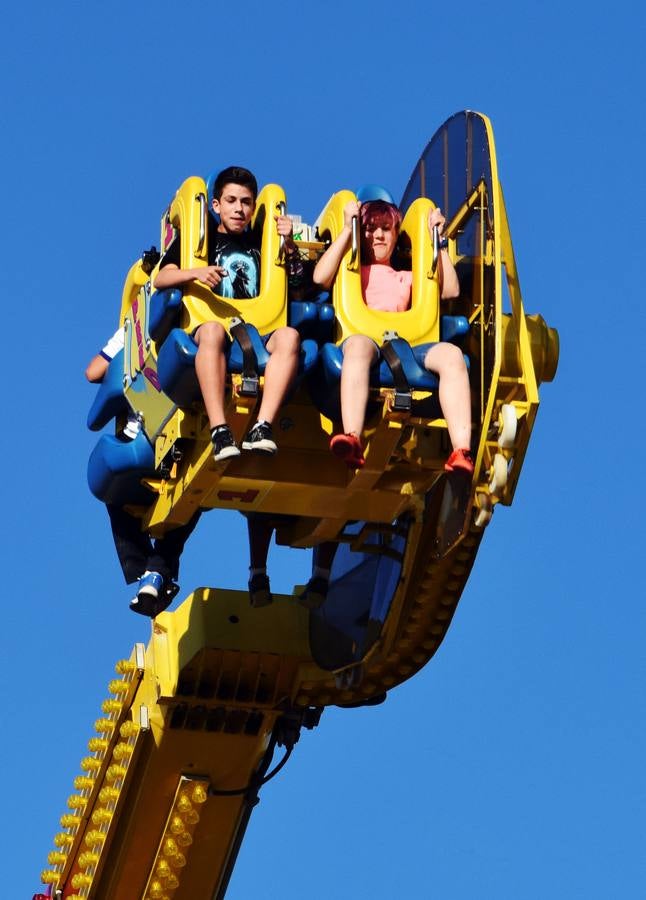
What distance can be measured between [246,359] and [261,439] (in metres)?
0.57

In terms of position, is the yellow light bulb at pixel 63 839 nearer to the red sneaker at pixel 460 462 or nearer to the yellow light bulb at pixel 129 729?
the yellow light bulb at pixel 129 729

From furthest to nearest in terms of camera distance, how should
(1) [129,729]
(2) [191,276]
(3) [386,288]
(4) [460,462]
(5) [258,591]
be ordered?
1. (1) [129,729]
2. (5) [258,591]
3. (3) [386,288]
4. (2) [191,276]
5. (4) [460,462]

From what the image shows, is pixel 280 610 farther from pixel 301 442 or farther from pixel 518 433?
pixel 518 433

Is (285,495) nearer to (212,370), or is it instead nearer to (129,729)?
(212,370)

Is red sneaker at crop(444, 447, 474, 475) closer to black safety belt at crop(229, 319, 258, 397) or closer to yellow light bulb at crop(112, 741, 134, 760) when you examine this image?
black safety belt at crop(229, 319, 258, 397)

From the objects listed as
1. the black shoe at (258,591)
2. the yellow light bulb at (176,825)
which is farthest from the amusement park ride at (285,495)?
the black shoe at (258,591)

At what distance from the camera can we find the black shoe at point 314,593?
20562mm

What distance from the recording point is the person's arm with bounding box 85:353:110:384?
65.3 ft

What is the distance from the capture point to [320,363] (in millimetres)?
17734

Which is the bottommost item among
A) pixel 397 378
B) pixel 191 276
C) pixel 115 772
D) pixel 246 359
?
pixel 115 772

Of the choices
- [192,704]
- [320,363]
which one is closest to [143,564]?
[192,704]

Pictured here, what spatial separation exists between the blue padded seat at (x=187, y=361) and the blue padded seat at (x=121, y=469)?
1392mm

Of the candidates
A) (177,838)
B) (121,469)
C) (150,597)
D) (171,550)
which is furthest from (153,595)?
(177,838)

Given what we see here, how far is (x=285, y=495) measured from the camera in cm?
1844
